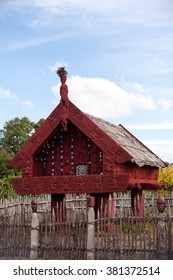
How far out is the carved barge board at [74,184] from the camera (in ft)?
41.4

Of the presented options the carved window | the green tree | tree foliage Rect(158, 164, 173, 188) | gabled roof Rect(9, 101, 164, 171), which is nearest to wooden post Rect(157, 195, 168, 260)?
gabled roof Rect(9, 101, 164, 171)

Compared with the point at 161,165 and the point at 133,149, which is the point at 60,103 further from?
the point at 161,165

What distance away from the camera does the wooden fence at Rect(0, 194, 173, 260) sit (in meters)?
11.3

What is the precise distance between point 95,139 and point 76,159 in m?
1.31

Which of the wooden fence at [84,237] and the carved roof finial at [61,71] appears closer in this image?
the wooden fence at [84,237]

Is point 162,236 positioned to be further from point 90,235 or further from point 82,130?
point 82,130

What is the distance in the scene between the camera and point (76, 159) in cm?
1420

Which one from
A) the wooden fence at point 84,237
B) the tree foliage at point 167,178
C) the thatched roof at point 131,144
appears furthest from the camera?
the tree foliage at point 167,178

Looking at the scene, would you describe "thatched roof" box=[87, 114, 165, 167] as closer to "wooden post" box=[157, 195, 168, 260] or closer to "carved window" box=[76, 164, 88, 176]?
"carved window" box=[76, 164, 88, 176]

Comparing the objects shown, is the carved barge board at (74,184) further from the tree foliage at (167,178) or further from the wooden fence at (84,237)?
the tree foliage at (167,178)

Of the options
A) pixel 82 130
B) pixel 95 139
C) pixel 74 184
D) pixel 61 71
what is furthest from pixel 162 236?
pixel 61 71

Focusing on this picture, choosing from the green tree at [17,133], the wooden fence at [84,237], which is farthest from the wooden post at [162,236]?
the green tree at [17,133]

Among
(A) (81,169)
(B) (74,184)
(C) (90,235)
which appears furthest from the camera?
(A) (81,169)

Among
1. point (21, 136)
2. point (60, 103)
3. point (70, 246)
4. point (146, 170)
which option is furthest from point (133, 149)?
point (21, 136)
